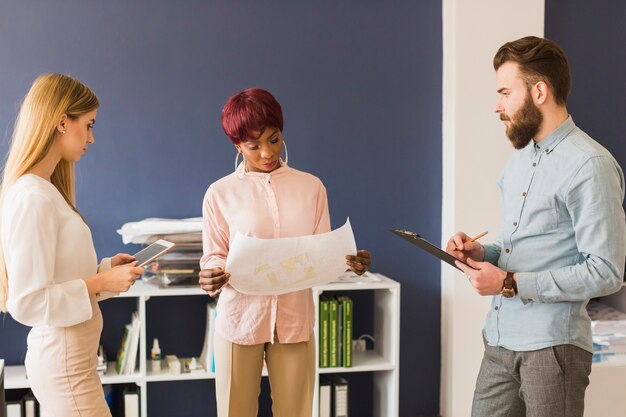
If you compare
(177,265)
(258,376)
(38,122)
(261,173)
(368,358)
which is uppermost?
(38,122)

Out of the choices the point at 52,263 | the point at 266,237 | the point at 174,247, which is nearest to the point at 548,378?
the point at 266,237

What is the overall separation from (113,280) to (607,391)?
93.6 inches

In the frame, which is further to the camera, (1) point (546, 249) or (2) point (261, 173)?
(2) point (261, 173)

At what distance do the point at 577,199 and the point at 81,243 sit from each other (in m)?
1.22

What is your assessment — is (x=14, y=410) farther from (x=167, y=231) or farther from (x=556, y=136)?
(x=556, y=136)

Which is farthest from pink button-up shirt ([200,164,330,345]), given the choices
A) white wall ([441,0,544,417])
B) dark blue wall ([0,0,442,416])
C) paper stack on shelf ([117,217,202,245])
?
white wall ([441,0,544,417])

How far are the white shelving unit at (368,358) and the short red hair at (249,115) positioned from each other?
45.4 inches

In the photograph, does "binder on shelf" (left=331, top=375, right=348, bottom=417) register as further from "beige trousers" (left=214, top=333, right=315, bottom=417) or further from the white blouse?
the white blouse

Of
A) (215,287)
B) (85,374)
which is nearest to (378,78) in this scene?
(215,287)

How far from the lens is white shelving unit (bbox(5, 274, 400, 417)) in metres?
3.01

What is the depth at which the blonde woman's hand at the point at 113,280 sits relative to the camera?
1.78m

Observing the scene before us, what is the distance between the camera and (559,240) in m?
1.78

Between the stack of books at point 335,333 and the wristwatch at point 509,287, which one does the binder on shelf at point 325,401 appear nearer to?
the stack of books at point 335,333

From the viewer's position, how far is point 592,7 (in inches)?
144
